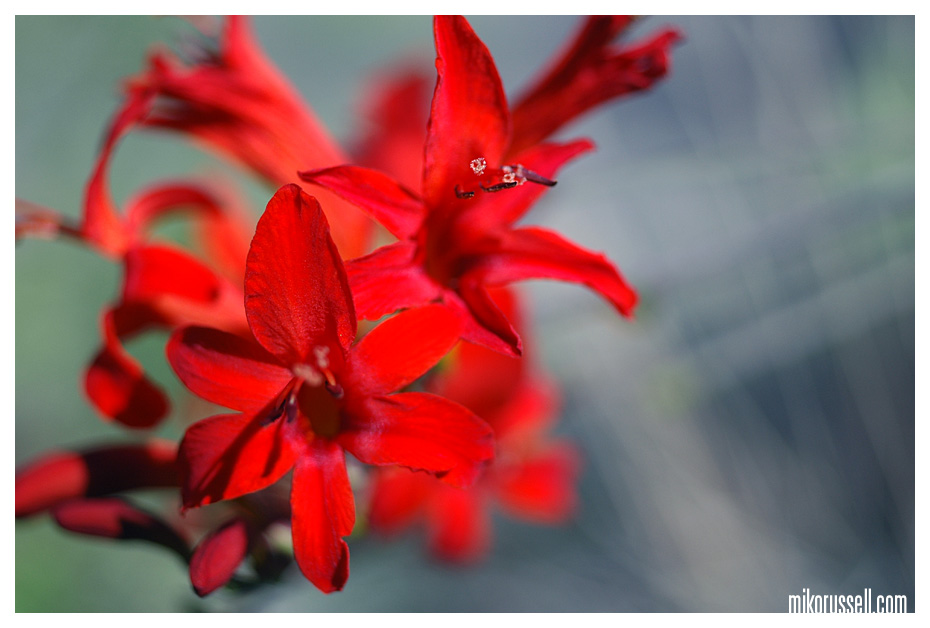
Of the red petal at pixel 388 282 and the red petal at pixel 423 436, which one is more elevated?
the red petal at pixel 388 282

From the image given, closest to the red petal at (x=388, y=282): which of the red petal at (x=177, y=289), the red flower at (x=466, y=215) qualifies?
the red flower at (x=466, y=215)

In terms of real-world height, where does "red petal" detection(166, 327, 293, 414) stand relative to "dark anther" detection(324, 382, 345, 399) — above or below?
above

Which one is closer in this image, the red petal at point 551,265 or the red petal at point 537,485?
the red petal at point 551,265

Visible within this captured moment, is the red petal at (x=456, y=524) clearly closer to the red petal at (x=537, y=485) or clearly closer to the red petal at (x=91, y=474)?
the red petal at (x=537, y=485)

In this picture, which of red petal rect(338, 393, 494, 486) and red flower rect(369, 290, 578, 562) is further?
red flower rect(369, 290, 578, 562)

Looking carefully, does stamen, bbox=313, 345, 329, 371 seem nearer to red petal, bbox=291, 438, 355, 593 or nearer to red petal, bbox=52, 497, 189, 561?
red petal, bbox=291, 438, 355, 593

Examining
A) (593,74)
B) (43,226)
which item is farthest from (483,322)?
(43,226)

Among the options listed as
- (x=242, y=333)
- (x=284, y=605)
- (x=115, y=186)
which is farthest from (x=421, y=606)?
(x=115, y=186)

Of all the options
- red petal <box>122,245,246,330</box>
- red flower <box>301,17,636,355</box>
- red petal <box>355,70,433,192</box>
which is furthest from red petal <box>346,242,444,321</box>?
red petal <box>355,70,433,192</box>
